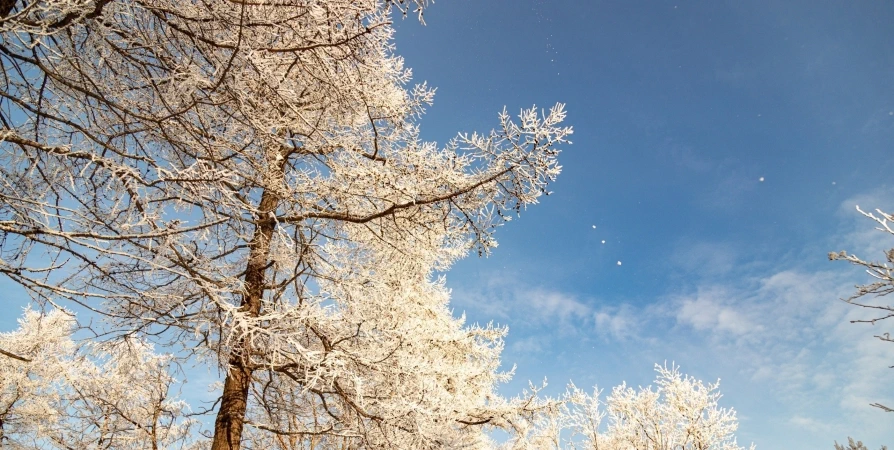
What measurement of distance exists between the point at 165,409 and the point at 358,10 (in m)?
5.19

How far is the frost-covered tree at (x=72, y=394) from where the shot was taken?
6176 mm

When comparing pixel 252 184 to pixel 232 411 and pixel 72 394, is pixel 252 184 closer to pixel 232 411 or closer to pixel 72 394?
pixel 232 411

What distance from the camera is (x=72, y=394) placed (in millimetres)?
6730

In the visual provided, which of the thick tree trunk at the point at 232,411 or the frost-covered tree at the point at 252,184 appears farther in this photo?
the thick tree trunk at the point at 232,411

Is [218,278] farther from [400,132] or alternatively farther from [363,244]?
[400,132]

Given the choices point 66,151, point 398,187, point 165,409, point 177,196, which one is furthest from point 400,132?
point 165,409

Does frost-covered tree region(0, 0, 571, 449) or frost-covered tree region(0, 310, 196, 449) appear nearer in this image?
frost-covered tree region(0, 0, 571, 449)

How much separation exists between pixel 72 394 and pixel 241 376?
12.7 ft

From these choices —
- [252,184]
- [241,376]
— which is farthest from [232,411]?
[252,184]

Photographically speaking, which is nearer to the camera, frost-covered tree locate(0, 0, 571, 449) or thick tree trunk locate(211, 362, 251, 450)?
frost-covered tree locate(0, 0, 571, 449)

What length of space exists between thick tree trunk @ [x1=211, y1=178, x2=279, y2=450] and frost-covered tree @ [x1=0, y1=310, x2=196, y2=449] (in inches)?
33.4

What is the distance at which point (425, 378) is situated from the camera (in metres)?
4.42

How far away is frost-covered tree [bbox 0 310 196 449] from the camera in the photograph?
6.18 metres

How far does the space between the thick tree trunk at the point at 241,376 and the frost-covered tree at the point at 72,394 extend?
0.85 meters
